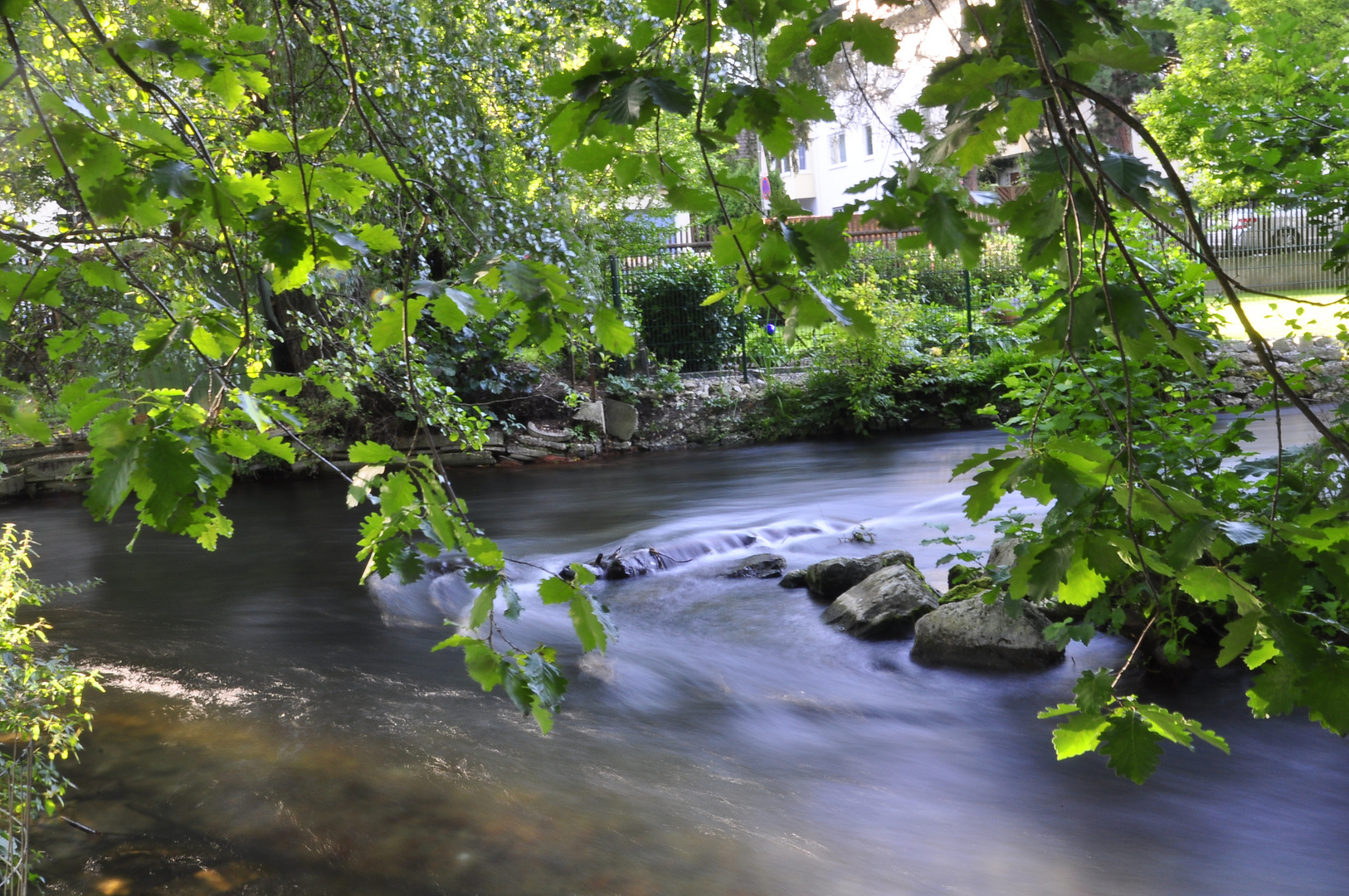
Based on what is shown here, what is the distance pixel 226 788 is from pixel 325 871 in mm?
987

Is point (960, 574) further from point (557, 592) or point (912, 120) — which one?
point (557, 592)

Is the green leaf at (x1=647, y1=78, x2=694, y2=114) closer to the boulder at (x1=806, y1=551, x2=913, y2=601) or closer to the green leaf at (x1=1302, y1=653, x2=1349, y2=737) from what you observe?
the green leaf at (x1=1302, y1=653, x2=1349, y2=737)

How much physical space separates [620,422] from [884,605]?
31.2 feet

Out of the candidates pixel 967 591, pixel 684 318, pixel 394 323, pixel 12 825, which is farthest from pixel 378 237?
pixel 684 318

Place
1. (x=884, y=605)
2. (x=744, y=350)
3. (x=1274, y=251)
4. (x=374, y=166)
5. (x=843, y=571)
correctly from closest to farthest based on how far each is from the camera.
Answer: (x=374, y=166) → (x=884, y=605) → (x=843, y=571) → (x=744, y=350) → (x=1274, y=251)

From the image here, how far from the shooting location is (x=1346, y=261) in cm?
368

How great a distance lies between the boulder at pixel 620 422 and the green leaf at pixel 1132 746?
14.9 metres

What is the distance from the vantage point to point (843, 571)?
26.7ft

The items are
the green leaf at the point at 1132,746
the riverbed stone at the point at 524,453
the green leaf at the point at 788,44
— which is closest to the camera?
the green leaf at the point at 1132,746

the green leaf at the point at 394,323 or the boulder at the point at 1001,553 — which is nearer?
the green leaf at the point at 394,323

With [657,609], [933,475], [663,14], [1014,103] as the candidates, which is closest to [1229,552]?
[1014,103]

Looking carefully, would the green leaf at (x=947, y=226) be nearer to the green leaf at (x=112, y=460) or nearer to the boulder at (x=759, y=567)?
the green leaf at (x=112, y=460)

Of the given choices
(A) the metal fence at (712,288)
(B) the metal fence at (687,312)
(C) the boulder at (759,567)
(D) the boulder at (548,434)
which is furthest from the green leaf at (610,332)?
(B) the metal fence at (687,312)

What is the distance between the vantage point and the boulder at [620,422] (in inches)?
639
